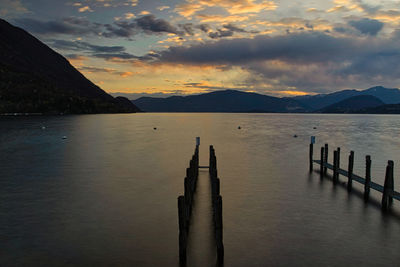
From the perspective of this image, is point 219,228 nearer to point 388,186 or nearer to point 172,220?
point 172,220

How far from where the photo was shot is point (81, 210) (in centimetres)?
2181

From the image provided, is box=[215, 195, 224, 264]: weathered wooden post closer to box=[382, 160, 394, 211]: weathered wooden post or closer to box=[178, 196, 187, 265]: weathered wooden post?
box=[178, 196, 187, 265]: weathered wooden post

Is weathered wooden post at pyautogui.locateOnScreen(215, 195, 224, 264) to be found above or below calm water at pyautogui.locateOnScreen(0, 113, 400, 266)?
above

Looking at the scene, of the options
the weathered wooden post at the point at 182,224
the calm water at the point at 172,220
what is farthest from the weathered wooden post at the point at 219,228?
the weathered wooden post at the point at 182,224

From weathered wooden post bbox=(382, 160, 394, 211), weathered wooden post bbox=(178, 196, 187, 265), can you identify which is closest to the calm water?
weathered wooden post bbox=(382, 160, 394, 211)

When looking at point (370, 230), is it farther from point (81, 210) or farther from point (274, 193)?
point (81, 210)

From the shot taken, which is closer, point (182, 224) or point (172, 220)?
point (182, 224)

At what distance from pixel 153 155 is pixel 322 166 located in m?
25.8

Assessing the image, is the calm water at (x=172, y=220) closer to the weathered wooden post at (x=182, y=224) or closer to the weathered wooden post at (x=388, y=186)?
the weathered wooden post at (x=388, y=186)

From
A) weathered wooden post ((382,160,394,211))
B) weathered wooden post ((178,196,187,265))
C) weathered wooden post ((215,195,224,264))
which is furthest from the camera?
weathered wooden post ((382,160,394,211))

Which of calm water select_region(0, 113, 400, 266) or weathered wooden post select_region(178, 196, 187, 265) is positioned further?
calm water select_region(0, 113, 400, 266)

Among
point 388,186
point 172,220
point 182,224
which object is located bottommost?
point 172,220

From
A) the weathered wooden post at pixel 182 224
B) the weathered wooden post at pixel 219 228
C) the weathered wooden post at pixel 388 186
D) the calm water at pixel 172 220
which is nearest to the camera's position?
the weathered wooden post at pixel 182 224

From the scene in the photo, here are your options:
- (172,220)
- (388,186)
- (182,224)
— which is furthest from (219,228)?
(388,186)
